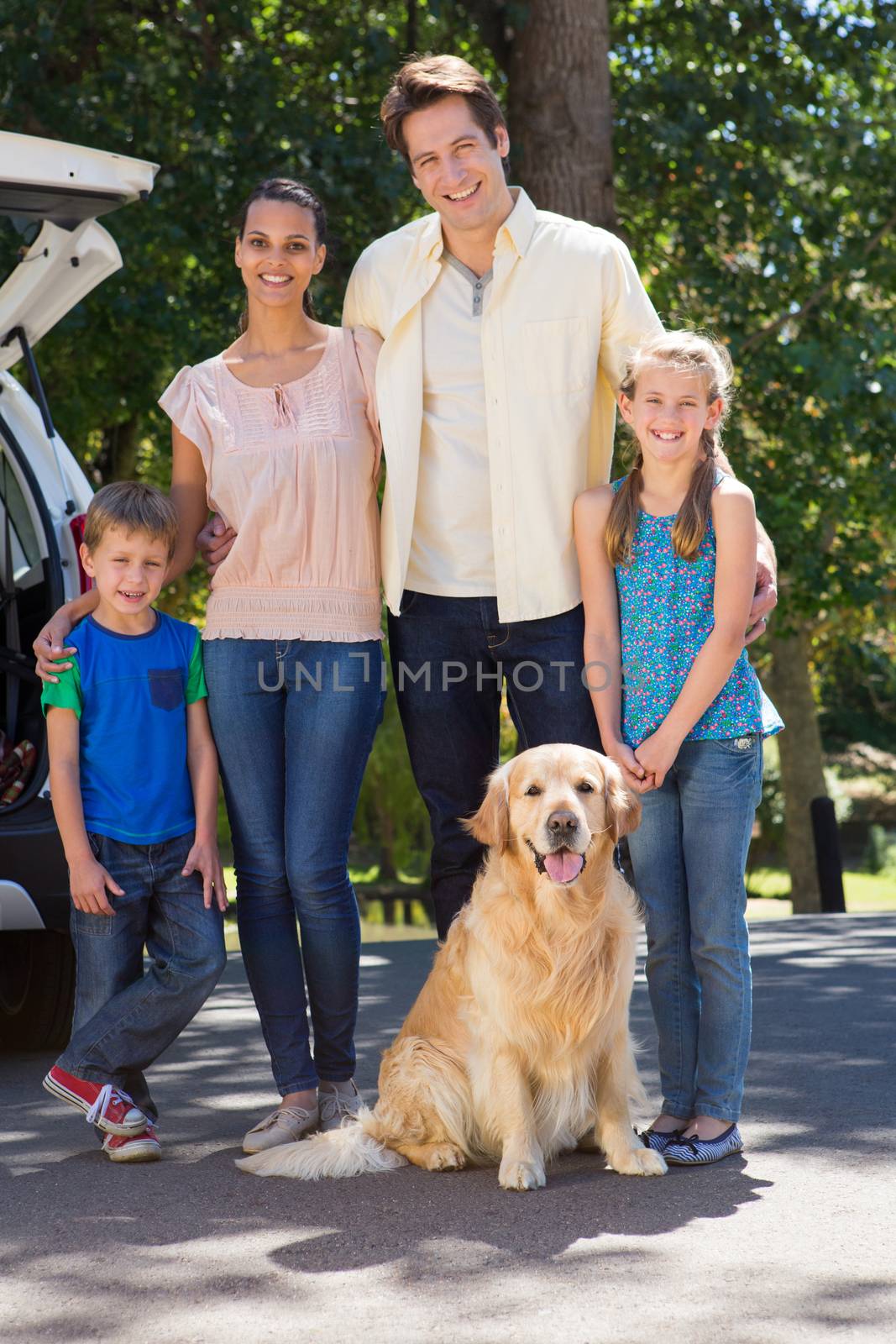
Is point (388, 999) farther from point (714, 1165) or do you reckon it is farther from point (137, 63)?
point (137, 63)

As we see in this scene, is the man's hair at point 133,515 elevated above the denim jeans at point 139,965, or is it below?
above

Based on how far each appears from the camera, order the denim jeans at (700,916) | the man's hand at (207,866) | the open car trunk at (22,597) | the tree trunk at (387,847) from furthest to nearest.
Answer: the tree trunk at (387,847) → the open car trunk at (22,597) → the man's hand at (207,866) → the denim jeans at (700,916)

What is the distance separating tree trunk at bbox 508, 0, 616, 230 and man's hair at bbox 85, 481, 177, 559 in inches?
240

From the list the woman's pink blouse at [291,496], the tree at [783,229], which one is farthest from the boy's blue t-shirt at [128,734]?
the tree at [783,229]

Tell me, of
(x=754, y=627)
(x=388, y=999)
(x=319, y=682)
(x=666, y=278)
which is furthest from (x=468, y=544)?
(x=666, y=278)

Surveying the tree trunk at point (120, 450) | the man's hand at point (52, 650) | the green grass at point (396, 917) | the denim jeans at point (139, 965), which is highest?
the tree trunk at point (120, 450)

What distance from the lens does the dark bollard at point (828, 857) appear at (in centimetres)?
1060

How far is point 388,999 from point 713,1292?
364 centimetres

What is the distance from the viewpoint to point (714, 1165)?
3627 mm

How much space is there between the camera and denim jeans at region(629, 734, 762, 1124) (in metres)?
3.67

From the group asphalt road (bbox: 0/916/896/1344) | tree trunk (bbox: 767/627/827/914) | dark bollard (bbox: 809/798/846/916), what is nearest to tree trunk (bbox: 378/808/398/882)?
tree trunk (bbox: 767/627/827/914)

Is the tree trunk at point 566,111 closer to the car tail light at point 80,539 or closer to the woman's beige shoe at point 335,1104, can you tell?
the car tail light at point 80,539

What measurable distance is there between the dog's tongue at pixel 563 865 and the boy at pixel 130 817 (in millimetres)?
1005

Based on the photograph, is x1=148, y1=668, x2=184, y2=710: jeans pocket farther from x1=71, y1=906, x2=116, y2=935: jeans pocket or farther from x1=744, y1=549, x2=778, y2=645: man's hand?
x1=744, y1=549, x2=778, y2=645: man's hand
